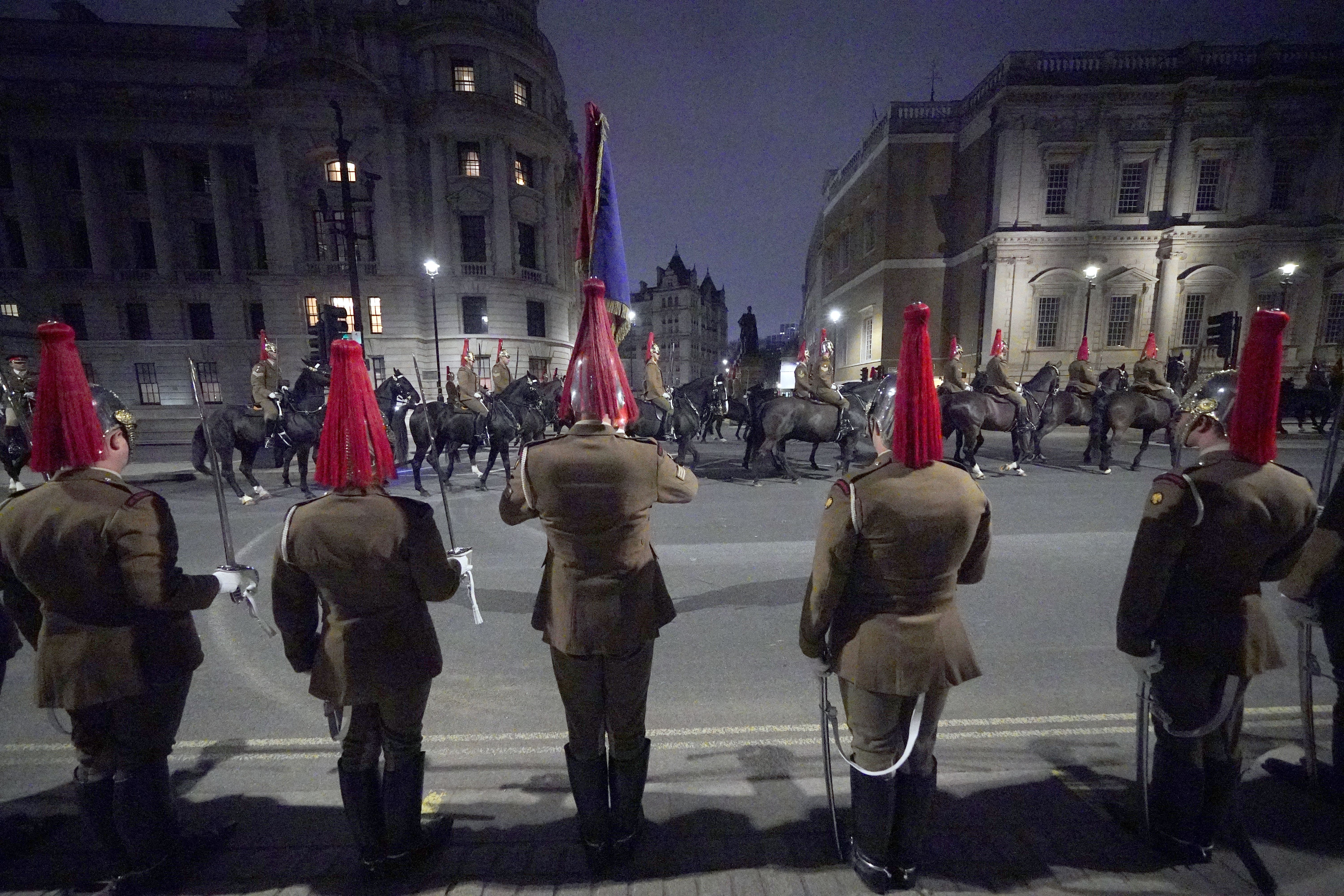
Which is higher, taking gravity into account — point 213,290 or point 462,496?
point 213,290

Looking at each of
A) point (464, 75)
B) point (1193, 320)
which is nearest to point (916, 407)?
point (1193, 320)

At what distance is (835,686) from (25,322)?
1566 inches

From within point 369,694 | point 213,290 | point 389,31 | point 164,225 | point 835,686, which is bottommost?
point 835,686

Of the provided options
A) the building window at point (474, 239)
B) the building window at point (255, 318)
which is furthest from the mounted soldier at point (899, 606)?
the building window at point (255, 318)

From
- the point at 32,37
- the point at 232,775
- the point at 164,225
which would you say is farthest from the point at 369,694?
the point at 32,37

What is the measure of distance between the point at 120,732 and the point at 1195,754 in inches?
167

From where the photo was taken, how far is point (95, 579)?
1991 millimetres

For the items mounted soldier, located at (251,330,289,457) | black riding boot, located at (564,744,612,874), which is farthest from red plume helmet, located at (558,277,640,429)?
mounted soldier, located at (251,330,289,457)

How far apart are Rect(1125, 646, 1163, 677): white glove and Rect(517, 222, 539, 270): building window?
31.4m

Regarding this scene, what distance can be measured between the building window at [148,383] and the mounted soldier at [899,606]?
3881 centimetres

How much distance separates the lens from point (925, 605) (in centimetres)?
207

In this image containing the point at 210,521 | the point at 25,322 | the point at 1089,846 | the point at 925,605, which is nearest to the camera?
the point at 925,605

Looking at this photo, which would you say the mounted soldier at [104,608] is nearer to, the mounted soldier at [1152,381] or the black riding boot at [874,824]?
the black riding boot at [874,824]

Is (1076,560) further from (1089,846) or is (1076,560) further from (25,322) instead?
(25,322)
